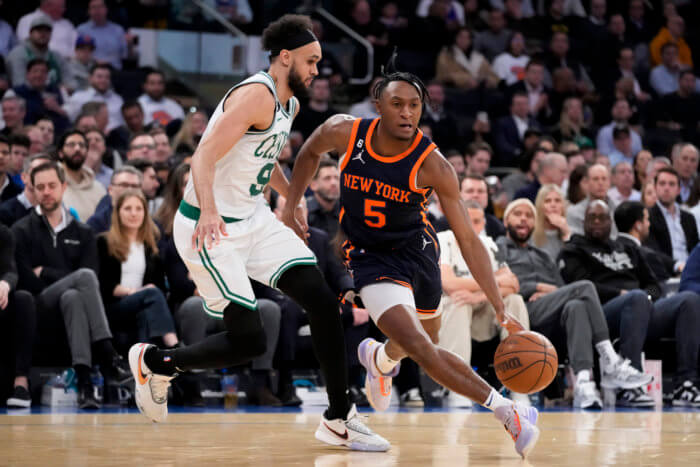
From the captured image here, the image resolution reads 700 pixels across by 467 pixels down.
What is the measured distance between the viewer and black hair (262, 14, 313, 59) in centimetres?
461

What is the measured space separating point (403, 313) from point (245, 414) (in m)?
2.52

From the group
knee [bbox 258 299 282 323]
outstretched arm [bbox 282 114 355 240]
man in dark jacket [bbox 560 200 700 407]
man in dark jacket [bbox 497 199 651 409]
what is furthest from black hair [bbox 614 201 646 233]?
outstretched arm [bbox 282 114 355 240]

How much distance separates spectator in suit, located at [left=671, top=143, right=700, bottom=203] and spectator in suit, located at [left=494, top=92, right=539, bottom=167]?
74.2 inches

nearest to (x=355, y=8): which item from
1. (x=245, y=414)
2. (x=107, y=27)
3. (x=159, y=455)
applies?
(x=107, y=27)

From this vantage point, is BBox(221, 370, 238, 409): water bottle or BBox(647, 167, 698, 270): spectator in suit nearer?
BBox(221, 370, 238, 409): water bottle

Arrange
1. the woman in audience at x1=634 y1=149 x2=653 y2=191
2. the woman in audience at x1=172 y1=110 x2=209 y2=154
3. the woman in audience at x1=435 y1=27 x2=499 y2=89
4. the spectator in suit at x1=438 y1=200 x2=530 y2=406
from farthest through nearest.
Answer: the woman in audience at x1=435 y1=27 x2=499 y2=89
the woman in audience at x1=634 y1=149 x2=653 y2=191
the woman in audience at x1=172 y1=110 x2=209 y2=154
the spectator in suit at x1=438 y1=200 x2=530 y2=406

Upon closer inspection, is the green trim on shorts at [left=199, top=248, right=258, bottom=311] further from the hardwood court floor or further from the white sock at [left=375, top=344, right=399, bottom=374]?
the white sock at [left=375, top=344, right=399, bottom=374]

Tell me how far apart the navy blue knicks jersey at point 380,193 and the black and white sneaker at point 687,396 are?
156 inches

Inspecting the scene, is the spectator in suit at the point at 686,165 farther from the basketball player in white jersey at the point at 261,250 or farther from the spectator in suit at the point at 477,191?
the basketball player in white jersey at the point at 261,250

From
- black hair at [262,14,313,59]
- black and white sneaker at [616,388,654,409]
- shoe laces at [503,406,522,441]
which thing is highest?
black hair at [262,14,313,59]

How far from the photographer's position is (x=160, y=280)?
7699 mm

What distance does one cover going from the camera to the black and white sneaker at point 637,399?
785 cm

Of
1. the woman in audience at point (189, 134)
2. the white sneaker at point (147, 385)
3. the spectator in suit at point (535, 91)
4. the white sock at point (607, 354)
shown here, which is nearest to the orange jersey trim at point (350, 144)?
the white sneaker at point (147, 385)

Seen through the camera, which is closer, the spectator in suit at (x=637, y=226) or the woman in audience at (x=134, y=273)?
the woman in audience at (x=134, y=273)
